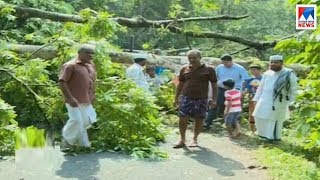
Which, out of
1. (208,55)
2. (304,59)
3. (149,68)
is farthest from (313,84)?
(208,55)

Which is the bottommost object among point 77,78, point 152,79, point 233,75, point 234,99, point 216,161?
point 216,161

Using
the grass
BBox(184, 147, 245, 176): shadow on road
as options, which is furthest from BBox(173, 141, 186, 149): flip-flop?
the grass

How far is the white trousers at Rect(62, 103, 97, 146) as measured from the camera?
732cm

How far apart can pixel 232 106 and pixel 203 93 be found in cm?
153

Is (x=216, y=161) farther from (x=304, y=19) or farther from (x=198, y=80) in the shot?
(x=304, y=19)

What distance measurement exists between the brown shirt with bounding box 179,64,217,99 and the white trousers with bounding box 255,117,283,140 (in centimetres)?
157

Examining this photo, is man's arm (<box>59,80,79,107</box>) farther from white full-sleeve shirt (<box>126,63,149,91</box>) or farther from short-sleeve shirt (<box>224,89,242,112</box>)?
short-sleeve shirt (<box>224,89,242,112</box>)

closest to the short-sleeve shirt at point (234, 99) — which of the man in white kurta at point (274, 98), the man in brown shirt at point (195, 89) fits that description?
the man in white kurta at point (274, 98)

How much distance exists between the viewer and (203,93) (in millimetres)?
8109

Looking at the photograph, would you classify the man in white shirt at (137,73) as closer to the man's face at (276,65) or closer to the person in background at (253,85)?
the person in background at (253,85)

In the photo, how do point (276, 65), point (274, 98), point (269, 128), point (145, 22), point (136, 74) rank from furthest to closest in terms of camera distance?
point (145, 22) < point (136, 74) < point (269, 128) < point (274, 98) < point (276, 65)

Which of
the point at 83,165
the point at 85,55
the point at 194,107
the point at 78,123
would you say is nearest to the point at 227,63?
the point at 194,107

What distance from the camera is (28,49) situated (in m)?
10.2

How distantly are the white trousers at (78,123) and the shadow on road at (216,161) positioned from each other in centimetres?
170
